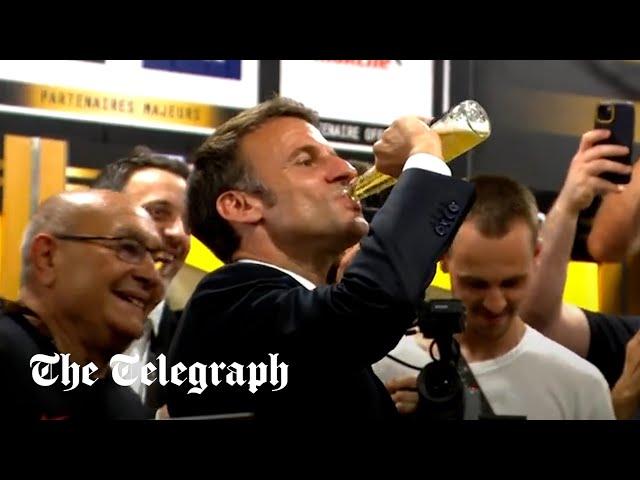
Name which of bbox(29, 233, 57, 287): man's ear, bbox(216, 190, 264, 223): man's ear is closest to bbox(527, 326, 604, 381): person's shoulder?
bbox(216, 190, 264, 223): man's ear

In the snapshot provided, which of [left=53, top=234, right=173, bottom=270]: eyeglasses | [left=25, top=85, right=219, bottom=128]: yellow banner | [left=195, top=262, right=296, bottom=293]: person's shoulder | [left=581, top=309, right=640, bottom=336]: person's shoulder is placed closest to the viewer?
[left=195, top=262, right=296, bottom=293]: person's shoulder

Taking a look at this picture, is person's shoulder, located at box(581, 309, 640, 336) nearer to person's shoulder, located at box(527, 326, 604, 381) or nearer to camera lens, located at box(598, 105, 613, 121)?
person's shoulder, located at box(527, 326, 604, 381)

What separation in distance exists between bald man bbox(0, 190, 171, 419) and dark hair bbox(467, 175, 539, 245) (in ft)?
1.67

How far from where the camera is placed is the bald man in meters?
1.61

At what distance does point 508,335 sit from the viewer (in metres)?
1.87

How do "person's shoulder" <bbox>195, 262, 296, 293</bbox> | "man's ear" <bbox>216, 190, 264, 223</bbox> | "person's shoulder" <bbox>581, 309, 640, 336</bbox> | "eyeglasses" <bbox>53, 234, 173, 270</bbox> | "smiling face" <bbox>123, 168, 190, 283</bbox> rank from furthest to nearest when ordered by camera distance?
1. "smiling face" <bbox>123, 168, 190, 283</bbox>
2. "person's shoulder" <bbox>581, 309, 640, 336</bbox>
3. "eyeglasses" <bbox>53, 234, 173, 270</bbox>
4. "man's ear" <bbox>216, 190, 264, 223</bbox>
5. "person's shoulder" <bbox>195, 262, 296, 293</bbox>

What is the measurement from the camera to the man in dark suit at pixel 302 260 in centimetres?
128

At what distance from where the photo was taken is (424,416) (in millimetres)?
1677

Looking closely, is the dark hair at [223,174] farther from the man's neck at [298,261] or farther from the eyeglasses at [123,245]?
the eyeglasses at [123,245]

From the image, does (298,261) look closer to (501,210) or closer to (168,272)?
(501,210)

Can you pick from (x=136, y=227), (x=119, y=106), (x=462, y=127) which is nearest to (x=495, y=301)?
(x=462, y=127)

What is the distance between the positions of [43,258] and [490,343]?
27.2 inches
